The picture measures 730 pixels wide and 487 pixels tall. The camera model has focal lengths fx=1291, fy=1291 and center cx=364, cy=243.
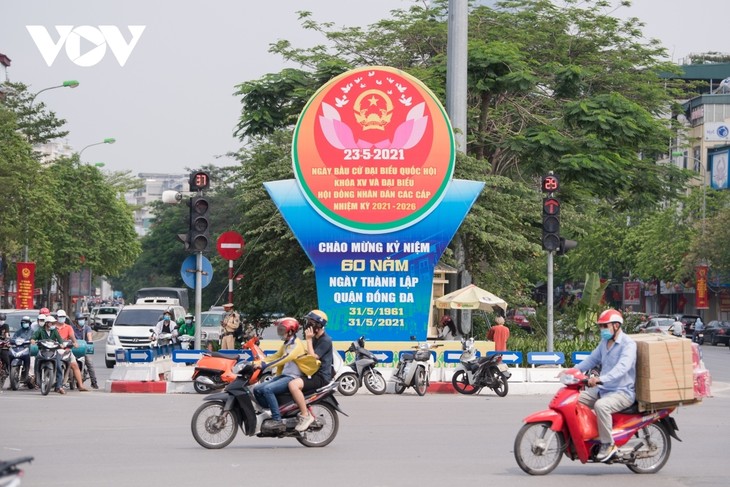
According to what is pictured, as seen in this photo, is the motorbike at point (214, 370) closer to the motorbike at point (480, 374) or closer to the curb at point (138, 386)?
the curb at point (138, 386)

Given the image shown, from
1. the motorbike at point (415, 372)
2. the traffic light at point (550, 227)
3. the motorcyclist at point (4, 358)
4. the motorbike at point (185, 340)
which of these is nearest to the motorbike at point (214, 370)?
the motorbike at point (415, 372)

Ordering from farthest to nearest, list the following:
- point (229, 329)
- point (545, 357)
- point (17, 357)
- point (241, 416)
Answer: point (229, 329)
point (545, 357)
point (17, 357)
point (241, 416)

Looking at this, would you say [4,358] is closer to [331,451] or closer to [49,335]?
[49,335]

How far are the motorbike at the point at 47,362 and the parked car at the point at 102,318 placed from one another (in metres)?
46.9

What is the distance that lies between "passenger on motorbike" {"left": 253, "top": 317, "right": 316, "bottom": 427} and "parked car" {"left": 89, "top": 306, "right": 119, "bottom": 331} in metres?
57.4

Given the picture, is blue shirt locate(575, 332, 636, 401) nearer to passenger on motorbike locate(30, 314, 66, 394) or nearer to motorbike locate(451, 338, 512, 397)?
motorbike locate(451, 338, 512, 397)

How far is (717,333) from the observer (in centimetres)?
6700

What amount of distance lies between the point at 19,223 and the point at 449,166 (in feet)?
96.8

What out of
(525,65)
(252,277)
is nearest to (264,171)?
(252,277)

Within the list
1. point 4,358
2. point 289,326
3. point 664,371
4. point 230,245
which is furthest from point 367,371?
point 664,371

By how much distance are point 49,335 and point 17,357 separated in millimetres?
1125

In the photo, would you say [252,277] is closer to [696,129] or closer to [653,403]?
[653,403]

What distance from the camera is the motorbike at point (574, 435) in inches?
500

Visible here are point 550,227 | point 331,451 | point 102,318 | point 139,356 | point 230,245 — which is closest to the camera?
point 331,451
